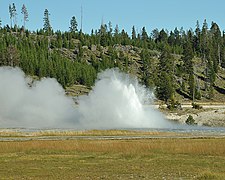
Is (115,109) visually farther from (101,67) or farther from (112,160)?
(101,67)

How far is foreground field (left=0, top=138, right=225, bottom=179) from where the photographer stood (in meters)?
30.1

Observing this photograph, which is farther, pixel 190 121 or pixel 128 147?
pixel 190 121

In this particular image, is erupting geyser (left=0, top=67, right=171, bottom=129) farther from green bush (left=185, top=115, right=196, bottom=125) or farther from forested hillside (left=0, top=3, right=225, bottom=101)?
forested hillside (left=0, top=3, right=225, bottom=101)

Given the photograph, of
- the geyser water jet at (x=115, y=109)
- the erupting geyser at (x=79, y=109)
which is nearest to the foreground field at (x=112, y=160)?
the erupting geyser at (x=79, y=109)

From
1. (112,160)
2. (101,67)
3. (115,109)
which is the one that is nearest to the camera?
(112,160)

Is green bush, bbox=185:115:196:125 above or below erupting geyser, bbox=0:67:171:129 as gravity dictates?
below

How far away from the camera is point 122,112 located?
100812mm

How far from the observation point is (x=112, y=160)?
1532 inches

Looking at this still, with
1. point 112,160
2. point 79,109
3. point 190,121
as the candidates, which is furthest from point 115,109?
point 112,160

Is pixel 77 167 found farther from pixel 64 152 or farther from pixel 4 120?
pixel 4 120

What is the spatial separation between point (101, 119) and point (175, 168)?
2635 inches

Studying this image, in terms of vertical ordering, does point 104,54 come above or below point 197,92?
above

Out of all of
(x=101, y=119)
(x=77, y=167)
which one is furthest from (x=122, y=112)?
(x=77, y=167)

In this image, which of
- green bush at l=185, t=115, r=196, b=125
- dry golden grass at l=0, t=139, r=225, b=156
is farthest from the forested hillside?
dry golden grass at l=0, t=139, r=225, b=156
